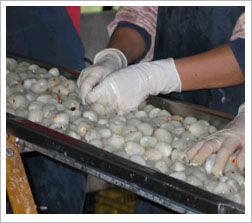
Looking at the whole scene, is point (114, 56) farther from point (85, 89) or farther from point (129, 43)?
point (85, 89)

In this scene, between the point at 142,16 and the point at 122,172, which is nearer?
the point at 122,172

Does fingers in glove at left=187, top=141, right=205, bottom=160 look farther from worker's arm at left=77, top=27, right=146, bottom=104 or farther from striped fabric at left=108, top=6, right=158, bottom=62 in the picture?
striped fabric at left=108, top=6, right=158, bottom=62

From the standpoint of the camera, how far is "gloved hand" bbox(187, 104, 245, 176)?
1.46m

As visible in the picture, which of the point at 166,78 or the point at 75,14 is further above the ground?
the point at 75,14

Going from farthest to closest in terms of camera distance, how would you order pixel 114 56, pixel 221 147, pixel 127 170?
pixel 114 56 < pixel 221 147 < pixel 127 170

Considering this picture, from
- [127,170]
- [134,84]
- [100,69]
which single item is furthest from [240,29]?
[127,170]

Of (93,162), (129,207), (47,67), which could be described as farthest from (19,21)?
(93,162)

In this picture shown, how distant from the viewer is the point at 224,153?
1474 millimetres

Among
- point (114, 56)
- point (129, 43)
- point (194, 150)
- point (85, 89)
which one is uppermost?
point (129, 43)

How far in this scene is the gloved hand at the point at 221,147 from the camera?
1.46 metres

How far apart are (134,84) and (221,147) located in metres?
0.49

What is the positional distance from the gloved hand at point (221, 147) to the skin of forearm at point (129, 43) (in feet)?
2.62

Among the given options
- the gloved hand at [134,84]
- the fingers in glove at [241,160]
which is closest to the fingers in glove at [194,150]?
the fingers in glove at [241,160]

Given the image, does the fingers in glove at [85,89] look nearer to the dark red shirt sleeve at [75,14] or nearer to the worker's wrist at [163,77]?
the worker's wrist at [163,77]
